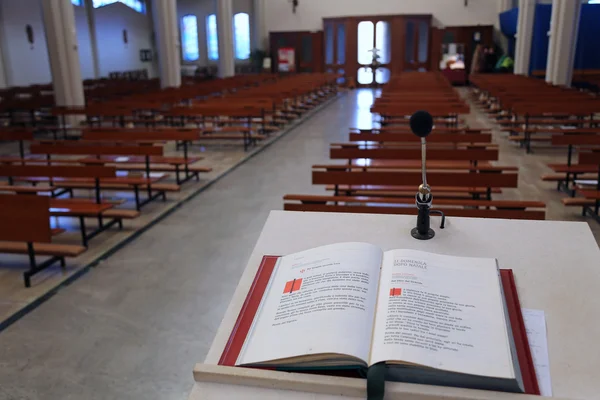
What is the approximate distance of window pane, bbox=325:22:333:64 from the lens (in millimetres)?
22688

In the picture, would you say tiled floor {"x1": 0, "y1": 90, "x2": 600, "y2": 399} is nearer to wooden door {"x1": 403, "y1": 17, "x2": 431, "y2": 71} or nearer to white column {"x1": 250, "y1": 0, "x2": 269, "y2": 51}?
wooden door {"x1": 403, "y1": 17, "x2": 431, "y2": 71}

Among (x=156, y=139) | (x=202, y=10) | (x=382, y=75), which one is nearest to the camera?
(x=156, y=139)

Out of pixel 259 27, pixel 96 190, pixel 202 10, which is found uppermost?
pixel 202 10

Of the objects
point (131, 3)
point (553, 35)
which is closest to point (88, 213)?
point (553, 35)

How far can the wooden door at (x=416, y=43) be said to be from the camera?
21891 mm

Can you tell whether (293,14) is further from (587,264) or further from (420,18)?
(587,264)

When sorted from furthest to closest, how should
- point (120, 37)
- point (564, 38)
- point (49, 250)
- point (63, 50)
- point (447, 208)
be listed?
point (120, 37) → point (564, 38) → point (63, 50) → point (49, 250) → point (447, 208)

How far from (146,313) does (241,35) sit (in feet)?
73.9

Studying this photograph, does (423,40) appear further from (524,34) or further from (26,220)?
(26,220)

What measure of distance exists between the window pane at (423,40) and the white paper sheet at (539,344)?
73.7ft

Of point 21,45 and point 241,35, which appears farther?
point 241,35

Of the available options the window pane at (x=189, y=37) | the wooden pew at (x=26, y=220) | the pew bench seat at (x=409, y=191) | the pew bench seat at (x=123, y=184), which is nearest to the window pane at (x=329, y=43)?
the window pane at (x=189, y=37)

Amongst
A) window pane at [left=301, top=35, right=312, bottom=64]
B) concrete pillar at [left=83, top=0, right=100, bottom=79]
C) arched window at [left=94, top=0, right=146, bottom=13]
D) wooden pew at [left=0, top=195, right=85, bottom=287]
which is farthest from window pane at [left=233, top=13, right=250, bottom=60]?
wooden pew at [left=0, top=195, right=85, bottom=287]

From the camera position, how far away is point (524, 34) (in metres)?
15.3
